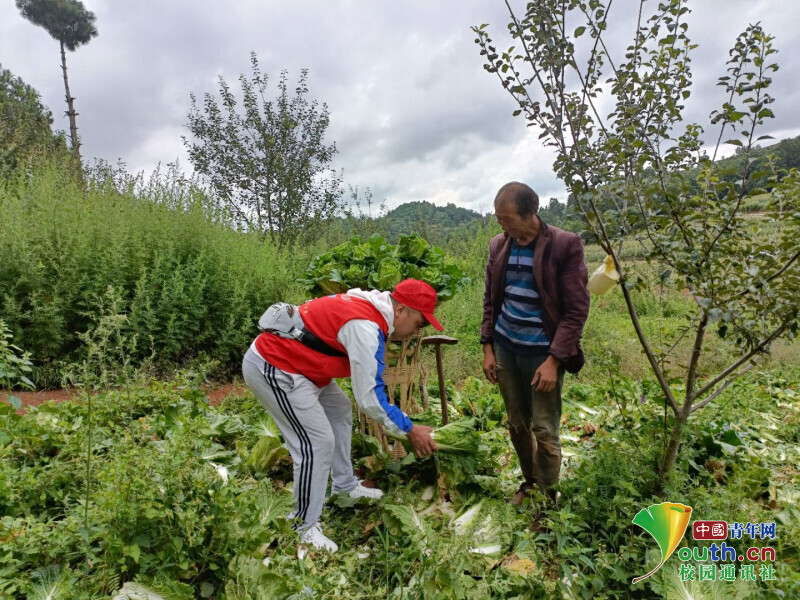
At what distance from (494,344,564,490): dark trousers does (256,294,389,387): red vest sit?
2.79ft

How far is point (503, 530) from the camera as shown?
258 centimetres

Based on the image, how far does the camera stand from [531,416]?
3.05 metres

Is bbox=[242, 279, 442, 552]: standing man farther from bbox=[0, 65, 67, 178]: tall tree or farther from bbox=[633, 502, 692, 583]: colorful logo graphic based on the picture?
bbox=[0, 65, 67, 178]: tall tree

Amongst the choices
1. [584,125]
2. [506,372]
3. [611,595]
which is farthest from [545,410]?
[584,125]

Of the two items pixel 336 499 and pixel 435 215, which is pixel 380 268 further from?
pixel 435 215

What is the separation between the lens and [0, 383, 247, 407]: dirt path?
4.47 meters

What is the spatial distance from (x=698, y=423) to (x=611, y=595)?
1.43m

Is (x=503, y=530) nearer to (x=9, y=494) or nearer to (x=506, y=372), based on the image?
(x=506, y=372)

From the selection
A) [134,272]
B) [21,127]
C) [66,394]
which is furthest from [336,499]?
[21,127]

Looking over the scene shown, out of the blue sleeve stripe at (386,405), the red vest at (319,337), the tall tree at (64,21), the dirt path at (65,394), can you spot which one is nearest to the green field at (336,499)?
the dirt path at (65,394)

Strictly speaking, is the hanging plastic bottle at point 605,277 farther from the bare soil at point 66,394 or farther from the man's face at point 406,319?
the bare soil at point 66,394

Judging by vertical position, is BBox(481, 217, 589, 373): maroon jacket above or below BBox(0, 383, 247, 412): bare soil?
above

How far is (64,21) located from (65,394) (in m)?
16.6

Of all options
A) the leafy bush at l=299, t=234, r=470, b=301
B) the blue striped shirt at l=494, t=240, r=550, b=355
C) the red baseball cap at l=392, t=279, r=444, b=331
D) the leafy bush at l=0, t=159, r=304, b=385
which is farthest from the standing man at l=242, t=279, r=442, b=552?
the leafy bush at l=0, t=159, r=304, b=385
